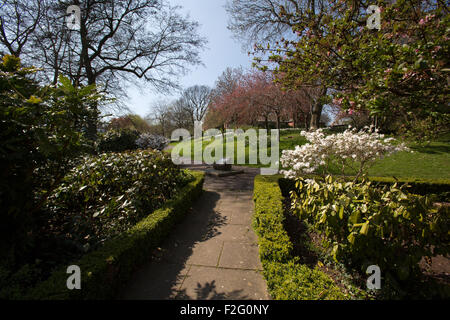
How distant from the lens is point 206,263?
10.6 ft

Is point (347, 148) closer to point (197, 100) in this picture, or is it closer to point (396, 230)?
point (396, 230)

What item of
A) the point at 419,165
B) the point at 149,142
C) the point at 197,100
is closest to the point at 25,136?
the point at 149,142

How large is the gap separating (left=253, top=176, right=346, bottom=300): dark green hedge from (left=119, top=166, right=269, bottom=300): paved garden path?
0.35 metres

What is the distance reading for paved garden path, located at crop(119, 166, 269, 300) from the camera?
2.64 metres

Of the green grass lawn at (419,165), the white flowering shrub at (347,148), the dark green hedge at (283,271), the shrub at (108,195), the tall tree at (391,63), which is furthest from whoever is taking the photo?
the green grass lawn at (419,165)

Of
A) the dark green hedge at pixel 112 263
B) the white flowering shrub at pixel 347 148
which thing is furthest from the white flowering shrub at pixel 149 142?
the white flowering shrub at pixel 347 148

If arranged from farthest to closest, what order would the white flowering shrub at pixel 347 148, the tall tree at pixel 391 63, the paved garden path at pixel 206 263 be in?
the white flowering shrub at pixel 347 148 < the paved garden path at pixel 206 263 < the tall tree at pixel 391 63

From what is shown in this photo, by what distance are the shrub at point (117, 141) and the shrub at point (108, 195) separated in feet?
17.4

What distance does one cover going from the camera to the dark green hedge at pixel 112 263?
198 centimetres

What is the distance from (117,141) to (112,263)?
361 inches

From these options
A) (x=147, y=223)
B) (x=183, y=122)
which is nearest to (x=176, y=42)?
(x=147, y=223)

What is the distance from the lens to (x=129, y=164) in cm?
494

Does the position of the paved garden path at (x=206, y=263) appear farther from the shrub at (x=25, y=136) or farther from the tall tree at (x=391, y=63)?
the tall tree at (x=391, y=63)

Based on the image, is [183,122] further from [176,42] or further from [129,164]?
[129,164]
